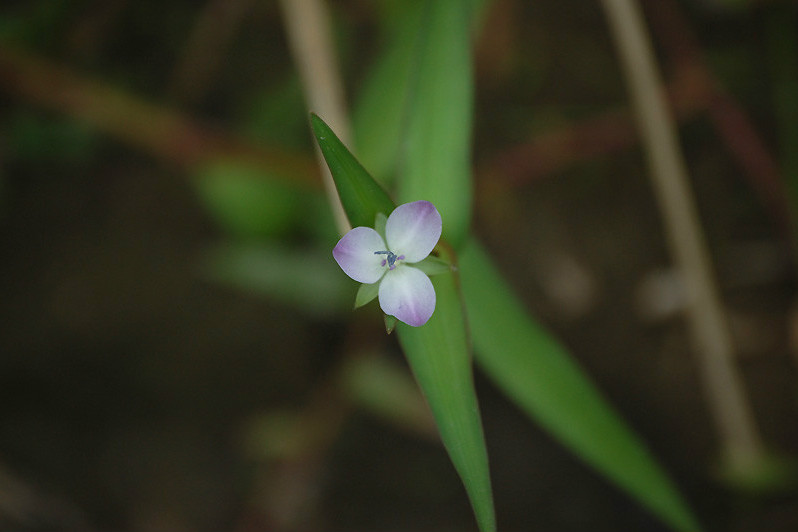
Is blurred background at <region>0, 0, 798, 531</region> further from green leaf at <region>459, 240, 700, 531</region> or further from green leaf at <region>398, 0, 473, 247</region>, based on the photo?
green leaf at <region>398, 0, 473, 247</region>

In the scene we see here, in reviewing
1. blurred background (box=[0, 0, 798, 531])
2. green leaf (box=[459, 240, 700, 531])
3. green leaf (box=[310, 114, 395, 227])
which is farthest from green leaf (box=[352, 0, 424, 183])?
green leaf (box=[310, 114, 395, 227])

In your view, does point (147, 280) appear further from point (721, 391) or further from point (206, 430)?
point (721, 391)

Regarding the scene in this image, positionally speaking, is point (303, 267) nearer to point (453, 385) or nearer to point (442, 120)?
point (442, 120)

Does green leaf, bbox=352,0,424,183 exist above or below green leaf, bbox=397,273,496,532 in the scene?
above

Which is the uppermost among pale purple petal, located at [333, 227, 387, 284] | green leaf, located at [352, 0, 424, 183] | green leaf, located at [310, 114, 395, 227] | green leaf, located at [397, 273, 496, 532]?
green leaf, located at [352, 0, 424, 183]

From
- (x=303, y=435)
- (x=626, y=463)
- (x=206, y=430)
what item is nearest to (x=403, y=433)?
(x=303, y=435)

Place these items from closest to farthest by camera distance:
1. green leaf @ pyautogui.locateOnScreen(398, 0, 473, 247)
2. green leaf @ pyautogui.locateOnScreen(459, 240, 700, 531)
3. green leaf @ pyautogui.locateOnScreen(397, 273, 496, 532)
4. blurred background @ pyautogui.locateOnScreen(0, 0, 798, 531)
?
green leaf @ pyautogui.locateOnScreen(397, 273, 496, 532)
green leaf @ pyautogui.locateOnScreen(398, 0, 473, 247)
green leaf @ pyautogui.locateOnScreen(459, 240, 700, 531)
blurred background @ pyautogui.locateOnScreen(0, 0, 798, 531)

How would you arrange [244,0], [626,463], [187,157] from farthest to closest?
[244,0] < [187,157] < [626,463]
